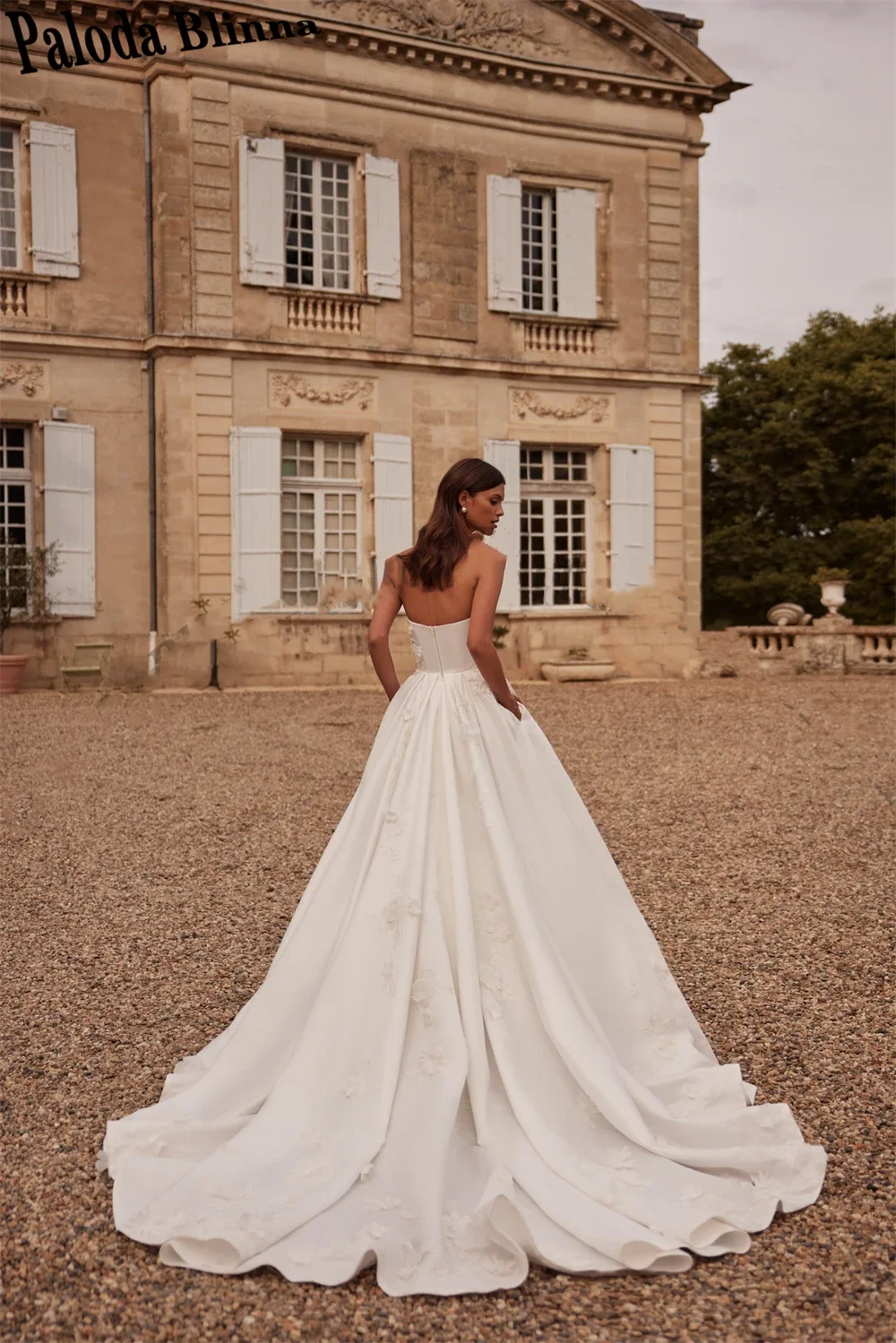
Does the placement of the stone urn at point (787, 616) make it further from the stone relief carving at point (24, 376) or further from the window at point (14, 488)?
the stone relief carving at point (24, 376)

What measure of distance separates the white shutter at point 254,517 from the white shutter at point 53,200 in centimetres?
236

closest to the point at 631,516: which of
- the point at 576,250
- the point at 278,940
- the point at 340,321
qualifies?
the point at 576,250

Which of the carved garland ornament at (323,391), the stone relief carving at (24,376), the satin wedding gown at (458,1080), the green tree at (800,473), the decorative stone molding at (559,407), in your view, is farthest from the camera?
the green tree at (800,473)

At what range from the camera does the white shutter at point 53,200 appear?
13.3 metres

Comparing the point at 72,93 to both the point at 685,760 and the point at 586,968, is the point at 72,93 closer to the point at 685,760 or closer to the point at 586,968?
the point at 685,760

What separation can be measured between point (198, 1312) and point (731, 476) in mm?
26240

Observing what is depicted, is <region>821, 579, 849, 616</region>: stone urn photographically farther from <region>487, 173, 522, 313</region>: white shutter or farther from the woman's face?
the woman's face

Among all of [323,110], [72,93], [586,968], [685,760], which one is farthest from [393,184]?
[586,968]

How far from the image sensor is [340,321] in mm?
14352

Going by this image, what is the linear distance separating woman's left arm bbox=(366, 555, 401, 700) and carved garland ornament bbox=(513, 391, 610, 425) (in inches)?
478

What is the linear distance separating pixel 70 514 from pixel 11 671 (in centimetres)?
173

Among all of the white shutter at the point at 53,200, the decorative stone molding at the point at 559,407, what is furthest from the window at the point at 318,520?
the white shutter at the point at 53,200

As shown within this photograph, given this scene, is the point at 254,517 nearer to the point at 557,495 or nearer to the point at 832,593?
the point at 557,495

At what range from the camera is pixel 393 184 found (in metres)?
14.4
